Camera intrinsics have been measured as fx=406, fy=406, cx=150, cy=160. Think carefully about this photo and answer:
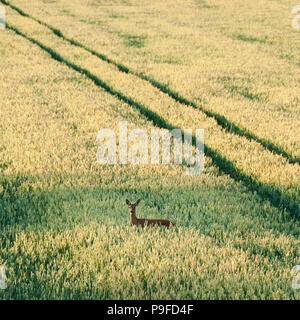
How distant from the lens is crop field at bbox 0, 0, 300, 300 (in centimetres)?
344

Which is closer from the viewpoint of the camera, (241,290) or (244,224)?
(241,290)

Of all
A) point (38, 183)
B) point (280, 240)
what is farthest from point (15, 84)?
point (280, 240)

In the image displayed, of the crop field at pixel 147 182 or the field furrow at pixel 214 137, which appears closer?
the crop field at pixel 147 182

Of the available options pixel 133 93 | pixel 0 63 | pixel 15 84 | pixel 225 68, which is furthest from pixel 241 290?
pixel 0 63

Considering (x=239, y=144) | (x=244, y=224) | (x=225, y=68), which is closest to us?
(x=244, y=224)

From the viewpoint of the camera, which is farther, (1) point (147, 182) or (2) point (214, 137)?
(2) point (214, 137)

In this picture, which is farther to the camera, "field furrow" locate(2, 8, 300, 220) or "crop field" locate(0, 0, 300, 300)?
"field furrow" locate(2, 8, 300, 220)

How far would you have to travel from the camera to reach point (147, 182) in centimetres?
552

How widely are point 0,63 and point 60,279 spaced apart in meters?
12.5

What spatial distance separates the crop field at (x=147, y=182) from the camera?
344 centimetres

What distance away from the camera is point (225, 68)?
1423 centimetres
